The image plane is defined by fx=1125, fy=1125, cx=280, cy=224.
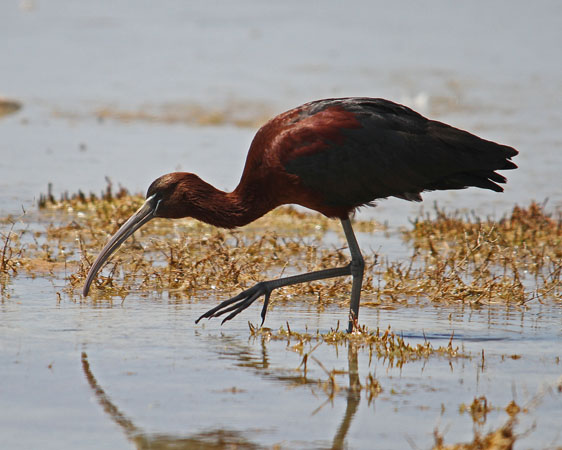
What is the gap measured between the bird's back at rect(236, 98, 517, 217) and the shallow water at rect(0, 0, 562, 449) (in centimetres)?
83

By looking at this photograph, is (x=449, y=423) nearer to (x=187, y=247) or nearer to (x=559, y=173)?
(x=187, y=247)

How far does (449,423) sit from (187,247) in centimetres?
366

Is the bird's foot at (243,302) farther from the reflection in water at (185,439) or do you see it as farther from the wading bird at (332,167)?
the reflection in water at (185,439)

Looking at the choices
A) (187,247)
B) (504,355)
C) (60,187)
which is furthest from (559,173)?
(504,355)

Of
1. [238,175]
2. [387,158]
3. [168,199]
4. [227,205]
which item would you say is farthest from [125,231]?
[238,175]

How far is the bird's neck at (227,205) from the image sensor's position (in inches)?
282

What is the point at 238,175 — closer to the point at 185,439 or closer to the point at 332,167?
the point at 332,167

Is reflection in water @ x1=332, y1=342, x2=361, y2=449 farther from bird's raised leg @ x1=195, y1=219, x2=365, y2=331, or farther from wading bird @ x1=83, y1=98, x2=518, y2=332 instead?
wading bird @ x1=83, y1=98, x2=518, y2=332

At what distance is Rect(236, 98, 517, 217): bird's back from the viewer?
7.05 metres

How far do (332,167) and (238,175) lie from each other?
6270mm

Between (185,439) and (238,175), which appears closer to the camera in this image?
(185,439)

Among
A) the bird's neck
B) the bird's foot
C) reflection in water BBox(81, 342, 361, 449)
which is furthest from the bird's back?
reflection in water BBox(81, 342, 361, 449)

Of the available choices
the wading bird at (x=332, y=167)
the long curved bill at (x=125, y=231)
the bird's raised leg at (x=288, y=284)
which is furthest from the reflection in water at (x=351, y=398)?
the long curved bill at (x=125, y=231)

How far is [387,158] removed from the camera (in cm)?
716
